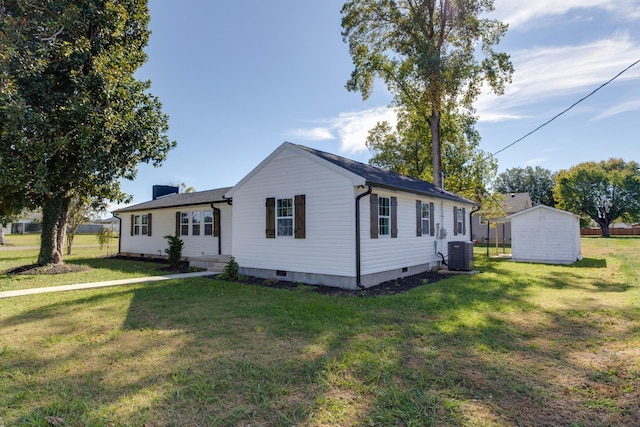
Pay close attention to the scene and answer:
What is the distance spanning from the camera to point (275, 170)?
10.8 meters

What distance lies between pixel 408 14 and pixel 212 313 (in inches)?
766

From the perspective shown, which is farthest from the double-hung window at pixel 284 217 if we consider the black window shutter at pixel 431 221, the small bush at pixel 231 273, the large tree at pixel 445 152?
the large tree at pixel 445 152

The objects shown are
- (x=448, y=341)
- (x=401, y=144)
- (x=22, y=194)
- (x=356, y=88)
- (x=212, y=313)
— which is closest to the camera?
(x=448, y=341)

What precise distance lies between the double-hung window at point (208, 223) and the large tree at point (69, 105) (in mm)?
3106

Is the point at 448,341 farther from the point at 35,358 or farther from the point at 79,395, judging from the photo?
the point at 35,358

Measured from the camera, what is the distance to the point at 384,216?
1018 centimetres

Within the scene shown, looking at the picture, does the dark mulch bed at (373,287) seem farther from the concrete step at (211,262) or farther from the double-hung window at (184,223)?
the double-hung window at (184,223)

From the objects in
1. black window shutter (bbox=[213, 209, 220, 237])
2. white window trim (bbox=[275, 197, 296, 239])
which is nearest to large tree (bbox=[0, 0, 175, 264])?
black window shutter (bbox=[213, 209, 220, 237])

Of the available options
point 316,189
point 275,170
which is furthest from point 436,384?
point 275,170

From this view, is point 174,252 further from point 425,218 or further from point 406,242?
point 425,218

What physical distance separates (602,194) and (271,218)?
50933 millimetres

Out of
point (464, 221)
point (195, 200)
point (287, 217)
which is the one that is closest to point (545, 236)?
point (464, 221)

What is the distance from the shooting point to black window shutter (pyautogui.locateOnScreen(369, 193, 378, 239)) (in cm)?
940

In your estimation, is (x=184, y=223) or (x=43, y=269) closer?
(x=43, y=269)
